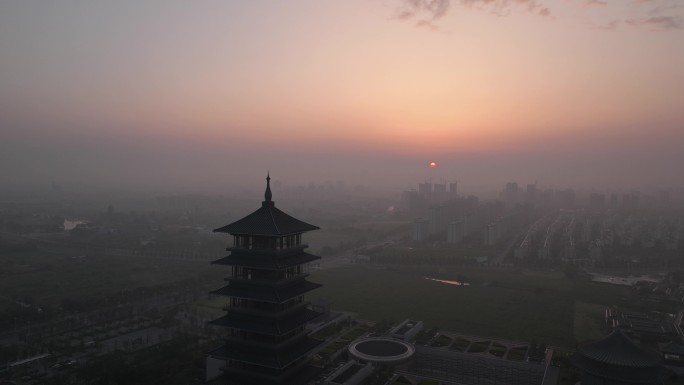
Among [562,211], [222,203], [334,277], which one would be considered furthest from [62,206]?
[562,211]

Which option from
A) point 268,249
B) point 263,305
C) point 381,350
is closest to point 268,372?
point 263,305

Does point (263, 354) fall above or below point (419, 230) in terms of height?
below

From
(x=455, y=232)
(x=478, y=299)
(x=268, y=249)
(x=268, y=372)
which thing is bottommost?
(x=478, y=299)

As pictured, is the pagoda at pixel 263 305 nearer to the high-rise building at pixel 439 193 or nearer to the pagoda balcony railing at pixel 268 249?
the pagoda balcony railing at pixel 268 249

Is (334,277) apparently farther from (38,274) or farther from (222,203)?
(222,203)

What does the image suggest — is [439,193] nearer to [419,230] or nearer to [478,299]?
[419,230]
